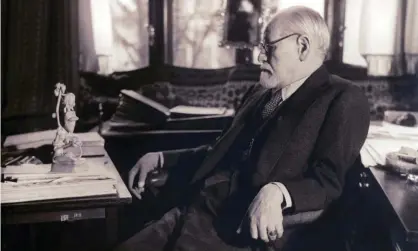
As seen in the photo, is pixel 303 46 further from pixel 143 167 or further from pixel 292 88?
pixel 143 167

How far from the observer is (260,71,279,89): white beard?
4.17 feet

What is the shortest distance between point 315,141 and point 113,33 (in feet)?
1.77

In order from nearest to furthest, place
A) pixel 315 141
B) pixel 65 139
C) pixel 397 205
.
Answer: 1. pixel 397 205
2. pixel 315 141
3. pixel 65 139

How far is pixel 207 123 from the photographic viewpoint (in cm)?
137

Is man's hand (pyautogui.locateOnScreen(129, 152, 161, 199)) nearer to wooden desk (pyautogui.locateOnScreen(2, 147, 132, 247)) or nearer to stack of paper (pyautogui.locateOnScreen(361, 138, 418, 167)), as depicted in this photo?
wooden desk (pyautogui.locateOnScreen(2, 147, 132, 247))

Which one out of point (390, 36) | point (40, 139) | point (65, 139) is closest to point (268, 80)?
point (390, 36)

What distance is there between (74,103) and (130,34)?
0.70 feet

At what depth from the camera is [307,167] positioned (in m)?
1.22

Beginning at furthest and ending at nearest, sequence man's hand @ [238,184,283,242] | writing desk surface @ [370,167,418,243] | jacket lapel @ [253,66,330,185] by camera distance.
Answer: jacket lapel @ [253,66,330,185] < man's hand @ [238,184,283,242] < writing desk surface @ [370,167,418,243]

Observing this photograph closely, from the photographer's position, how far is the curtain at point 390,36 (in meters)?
1.28

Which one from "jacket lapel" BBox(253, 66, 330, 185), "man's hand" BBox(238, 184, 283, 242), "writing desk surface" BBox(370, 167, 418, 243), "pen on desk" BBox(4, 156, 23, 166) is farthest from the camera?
"pen on desk" BBox(4, 156, 23, 166)

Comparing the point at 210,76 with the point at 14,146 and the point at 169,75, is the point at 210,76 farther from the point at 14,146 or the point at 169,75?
the point at 14,146

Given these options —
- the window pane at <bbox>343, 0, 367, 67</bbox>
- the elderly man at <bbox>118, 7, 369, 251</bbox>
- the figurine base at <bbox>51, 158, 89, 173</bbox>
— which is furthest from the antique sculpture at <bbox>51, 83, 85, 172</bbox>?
the window pane at <bbox>343, 0, 367, 67</bbox>

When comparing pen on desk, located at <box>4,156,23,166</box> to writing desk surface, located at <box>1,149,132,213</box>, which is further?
pen on desk, located at <box>4,156,23,166</box>
